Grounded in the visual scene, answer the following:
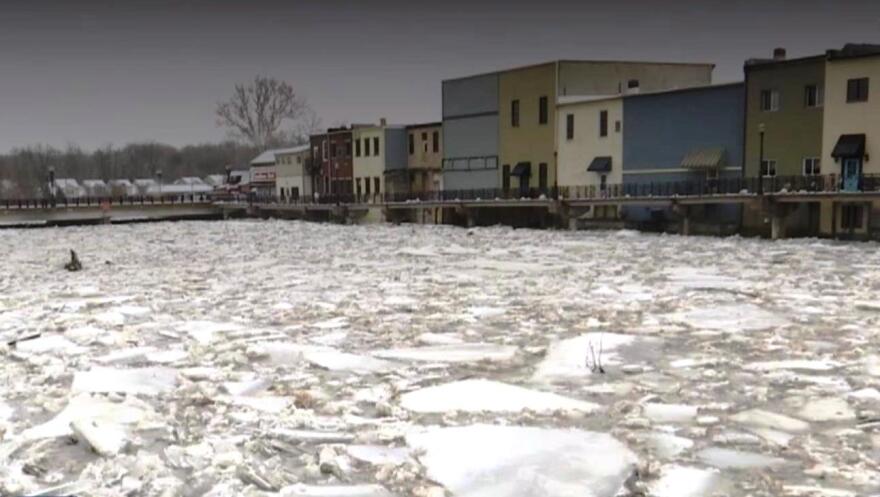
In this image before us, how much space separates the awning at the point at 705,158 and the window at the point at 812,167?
4.29 m

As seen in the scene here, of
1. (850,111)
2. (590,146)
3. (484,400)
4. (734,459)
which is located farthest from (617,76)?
(734,459)

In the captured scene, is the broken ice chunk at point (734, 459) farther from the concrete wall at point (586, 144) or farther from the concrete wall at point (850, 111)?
the concrete wall at point (586, 144)

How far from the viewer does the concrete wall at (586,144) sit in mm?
48469

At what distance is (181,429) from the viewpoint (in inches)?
320

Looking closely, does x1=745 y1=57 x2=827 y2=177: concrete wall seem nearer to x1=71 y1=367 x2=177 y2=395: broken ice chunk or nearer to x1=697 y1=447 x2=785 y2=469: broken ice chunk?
x1=697 y1=447 x2=785 y2=469: broken ice chunk

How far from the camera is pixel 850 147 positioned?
119 feet

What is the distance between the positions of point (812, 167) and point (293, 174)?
55.9m

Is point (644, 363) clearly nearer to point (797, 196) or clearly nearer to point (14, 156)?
point (797, 196)

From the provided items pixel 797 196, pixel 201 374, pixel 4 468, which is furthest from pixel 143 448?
pixel 797 196

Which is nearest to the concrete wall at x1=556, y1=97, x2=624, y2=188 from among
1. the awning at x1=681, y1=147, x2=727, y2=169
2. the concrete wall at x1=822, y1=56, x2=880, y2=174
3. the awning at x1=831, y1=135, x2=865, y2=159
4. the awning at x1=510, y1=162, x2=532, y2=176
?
the awning at x1=510, y1=162, x2=532, y2=176

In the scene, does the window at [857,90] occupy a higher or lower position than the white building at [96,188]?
higher

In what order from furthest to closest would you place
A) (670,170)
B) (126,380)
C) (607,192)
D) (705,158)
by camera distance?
1. (607,192)
2. (670,170)
3. (705,158)
4. (126,380)

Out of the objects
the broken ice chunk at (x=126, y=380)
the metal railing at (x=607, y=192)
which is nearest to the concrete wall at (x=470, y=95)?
the metal railing at (x=607, y=192)

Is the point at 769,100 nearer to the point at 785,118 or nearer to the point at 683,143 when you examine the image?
the point at 785,118
